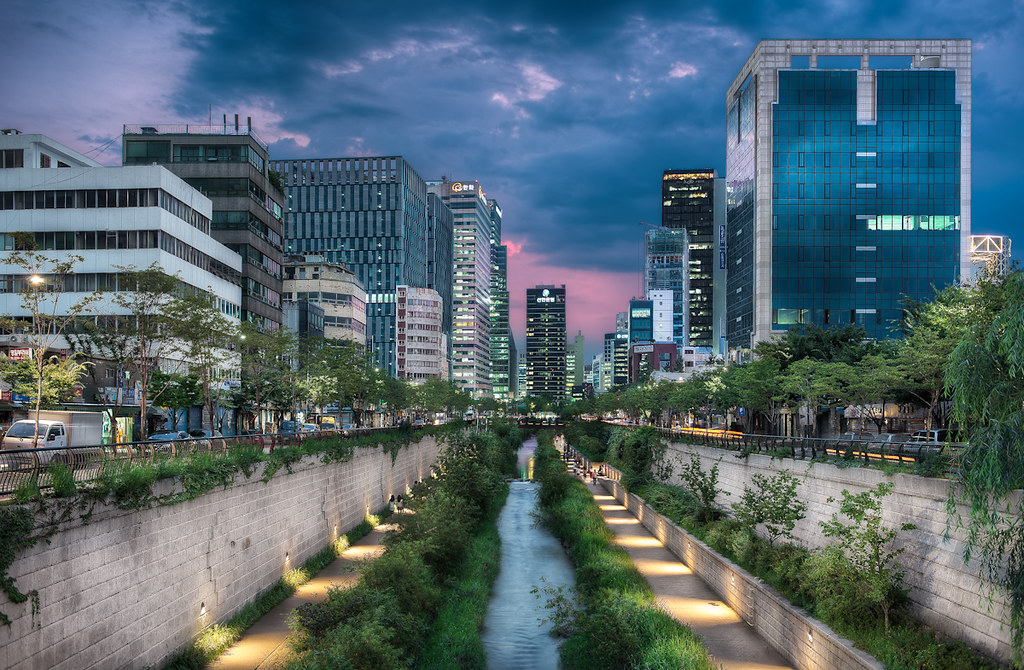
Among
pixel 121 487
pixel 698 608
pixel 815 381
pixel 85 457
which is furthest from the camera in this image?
pixel 815 381

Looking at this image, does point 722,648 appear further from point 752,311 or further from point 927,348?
point 752,311

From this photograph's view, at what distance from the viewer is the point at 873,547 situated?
25.7 meters

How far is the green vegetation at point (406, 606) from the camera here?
74.9 ft

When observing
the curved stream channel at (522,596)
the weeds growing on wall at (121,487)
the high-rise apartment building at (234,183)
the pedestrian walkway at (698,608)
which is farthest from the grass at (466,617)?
the high-rise apartment building at (234,183)

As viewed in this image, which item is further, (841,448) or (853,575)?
(841,448)

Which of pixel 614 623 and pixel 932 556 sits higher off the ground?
pixel 932 556

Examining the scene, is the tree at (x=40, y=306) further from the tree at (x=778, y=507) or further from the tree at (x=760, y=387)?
the tree at (x=760, y=387)

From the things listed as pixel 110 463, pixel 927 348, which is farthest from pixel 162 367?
pixel 927 348

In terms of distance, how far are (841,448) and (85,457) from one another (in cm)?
2938

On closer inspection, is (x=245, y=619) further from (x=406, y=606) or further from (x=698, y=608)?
(x=698, y=608)

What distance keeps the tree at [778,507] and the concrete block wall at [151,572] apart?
2235 cm

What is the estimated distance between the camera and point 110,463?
20.6m

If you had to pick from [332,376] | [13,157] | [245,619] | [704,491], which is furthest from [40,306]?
[704,491]

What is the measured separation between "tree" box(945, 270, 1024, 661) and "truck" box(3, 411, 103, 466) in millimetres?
20703
